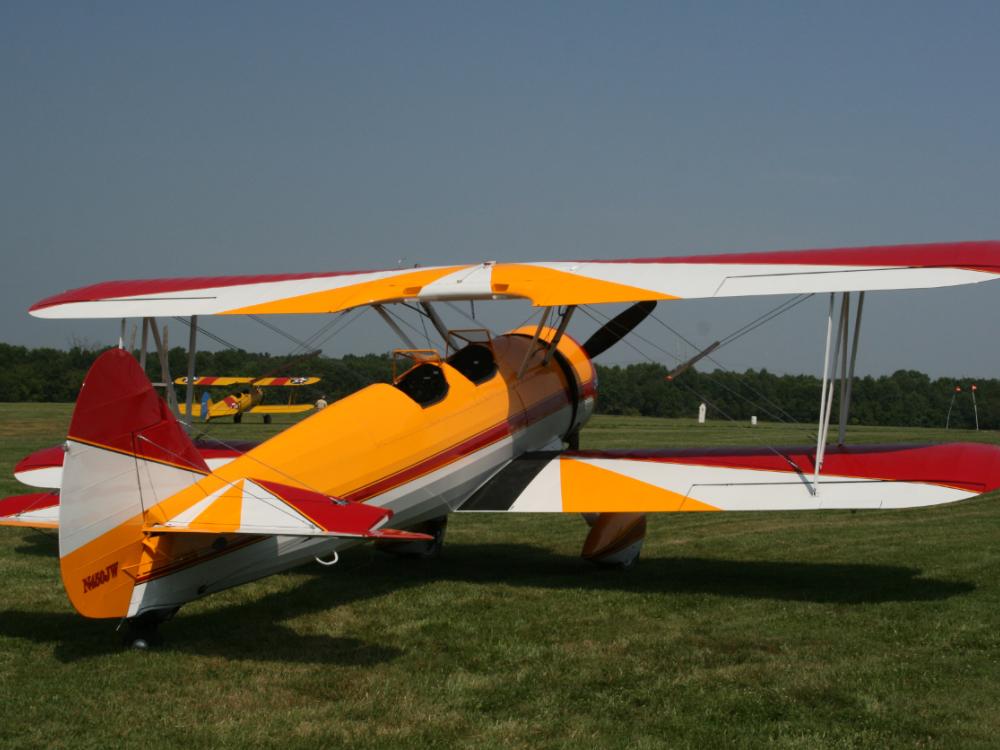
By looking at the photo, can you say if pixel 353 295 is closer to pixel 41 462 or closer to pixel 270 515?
pixel 270 515

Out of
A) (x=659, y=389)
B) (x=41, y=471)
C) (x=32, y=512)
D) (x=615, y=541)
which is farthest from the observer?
(x=659, y=389)

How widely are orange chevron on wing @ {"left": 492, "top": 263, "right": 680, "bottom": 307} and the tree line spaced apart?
1214 inches

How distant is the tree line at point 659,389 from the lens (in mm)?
42562

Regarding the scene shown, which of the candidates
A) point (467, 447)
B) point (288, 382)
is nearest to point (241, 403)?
point (288, 382)

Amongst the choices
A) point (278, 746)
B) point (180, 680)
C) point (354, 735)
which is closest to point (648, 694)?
point (354, 735)

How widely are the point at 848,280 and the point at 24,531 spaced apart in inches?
314

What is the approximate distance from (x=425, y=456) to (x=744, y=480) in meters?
2.32

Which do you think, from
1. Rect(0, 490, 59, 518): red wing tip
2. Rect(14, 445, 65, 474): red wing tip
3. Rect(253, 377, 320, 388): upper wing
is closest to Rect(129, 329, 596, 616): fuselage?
Rect(0, 490, 59, 518): red wing tip

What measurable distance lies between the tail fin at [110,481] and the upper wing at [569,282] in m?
2.48

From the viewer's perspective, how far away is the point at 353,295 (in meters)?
8.13

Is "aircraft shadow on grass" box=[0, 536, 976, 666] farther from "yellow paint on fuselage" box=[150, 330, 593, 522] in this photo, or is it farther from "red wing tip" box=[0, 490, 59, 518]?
"yellow paint on fuselage" box=[150, 330, 593, 522]

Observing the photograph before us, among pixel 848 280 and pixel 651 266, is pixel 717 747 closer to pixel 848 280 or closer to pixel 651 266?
pixel 848 280

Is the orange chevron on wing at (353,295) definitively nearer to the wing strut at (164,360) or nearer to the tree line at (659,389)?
the wing strut at (164,360)

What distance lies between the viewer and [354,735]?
432 cm
